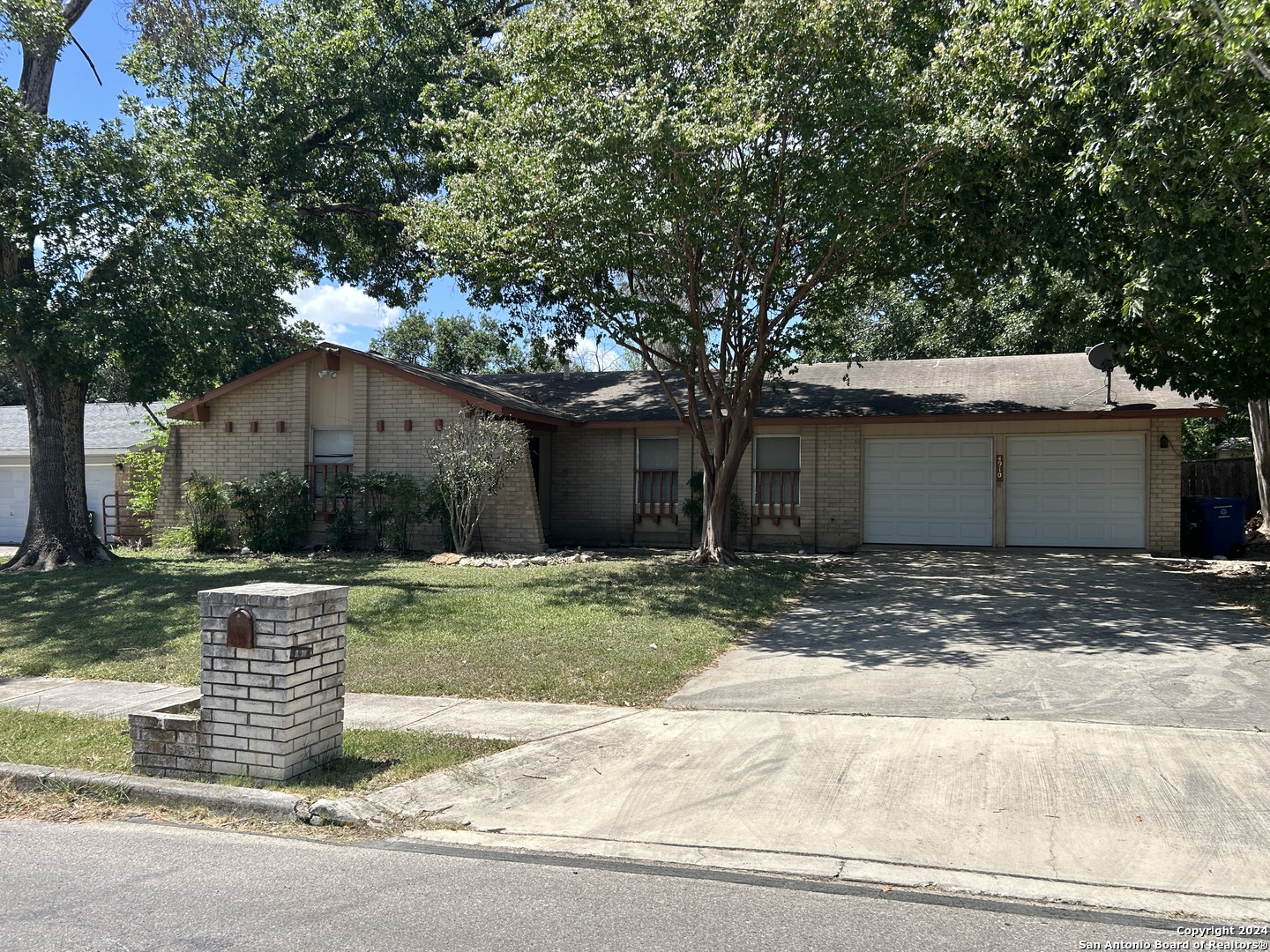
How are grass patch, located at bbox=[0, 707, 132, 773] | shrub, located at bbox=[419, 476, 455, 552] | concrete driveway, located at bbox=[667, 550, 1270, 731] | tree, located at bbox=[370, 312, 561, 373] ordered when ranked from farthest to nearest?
tree, located at bbox=[370, 312, 561, 373] → shrub, located at bbox=[419, 476, 455, 552] → concrete driveway, located at bbox=[667, 550, 1270, 731] → grass patch, located at bbox=[0, 707, 132, 773]

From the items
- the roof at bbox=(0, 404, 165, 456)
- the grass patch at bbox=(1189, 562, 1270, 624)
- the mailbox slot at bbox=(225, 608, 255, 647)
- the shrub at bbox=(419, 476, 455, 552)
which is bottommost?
the grass patch at bbox=(1189, 562, 1270, 624)

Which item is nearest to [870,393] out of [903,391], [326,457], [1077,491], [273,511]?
[903,391]

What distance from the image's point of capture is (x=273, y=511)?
18.7 meters

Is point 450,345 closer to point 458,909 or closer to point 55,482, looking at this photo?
point 55,482

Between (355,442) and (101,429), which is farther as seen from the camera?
(101,429)

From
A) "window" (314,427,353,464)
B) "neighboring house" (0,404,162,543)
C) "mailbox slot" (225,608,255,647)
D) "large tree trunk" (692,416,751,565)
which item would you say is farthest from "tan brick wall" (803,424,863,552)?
"neighboring house" (0,404,162,543)

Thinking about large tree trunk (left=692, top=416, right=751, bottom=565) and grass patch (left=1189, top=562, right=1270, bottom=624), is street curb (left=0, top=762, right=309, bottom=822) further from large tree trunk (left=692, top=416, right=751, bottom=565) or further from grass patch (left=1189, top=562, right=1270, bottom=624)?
large tree trunk (left=692, top=416, right=751, bottom=565)

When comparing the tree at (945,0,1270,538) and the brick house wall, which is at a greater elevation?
the tree at (945,0,1270,538)

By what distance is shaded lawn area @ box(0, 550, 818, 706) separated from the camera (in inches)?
337

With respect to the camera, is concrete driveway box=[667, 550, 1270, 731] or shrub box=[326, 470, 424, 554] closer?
concrete driveway box=[667, 550, 1270, 731]

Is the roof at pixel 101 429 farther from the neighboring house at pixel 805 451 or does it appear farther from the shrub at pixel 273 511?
the shrub at pixel 273 511

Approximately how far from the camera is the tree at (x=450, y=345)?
43.2 metres

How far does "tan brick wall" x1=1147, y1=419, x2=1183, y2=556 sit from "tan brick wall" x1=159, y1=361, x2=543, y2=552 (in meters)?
11.2

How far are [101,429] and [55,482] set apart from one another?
9955 mm
